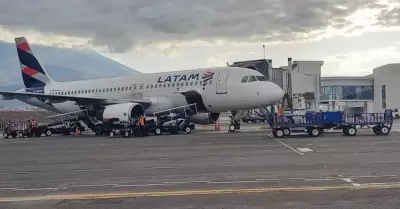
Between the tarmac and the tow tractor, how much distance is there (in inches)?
625

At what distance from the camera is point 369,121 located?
27.7 m

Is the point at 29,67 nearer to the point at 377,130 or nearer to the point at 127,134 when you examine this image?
the point at 127,134

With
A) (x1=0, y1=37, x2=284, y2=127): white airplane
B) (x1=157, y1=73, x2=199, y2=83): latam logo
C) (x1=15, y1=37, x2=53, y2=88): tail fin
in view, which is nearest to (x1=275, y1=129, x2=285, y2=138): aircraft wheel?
(x1=0, y1=37, x2=284, y2=127): white airplane

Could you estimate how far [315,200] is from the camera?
820 centimetres

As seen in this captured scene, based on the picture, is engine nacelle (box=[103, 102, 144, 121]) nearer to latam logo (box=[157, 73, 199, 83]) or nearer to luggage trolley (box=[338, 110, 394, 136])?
latam logo (box=[157, 73, 199, 83])

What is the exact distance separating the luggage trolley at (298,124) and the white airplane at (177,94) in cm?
396

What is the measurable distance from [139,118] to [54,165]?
56.8 ft

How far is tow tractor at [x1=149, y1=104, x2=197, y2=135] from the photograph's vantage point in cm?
3347

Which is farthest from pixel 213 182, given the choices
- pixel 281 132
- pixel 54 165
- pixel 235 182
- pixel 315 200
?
pixel 281 132

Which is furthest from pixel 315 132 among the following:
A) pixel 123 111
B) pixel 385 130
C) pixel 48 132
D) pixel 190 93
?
pixel 48 132

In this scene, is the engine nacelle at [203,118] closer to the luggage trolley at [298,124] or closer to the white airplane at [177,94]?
the white airplane at [177,94]

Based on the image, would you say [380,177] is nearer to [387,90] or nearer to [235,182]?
[235,182]

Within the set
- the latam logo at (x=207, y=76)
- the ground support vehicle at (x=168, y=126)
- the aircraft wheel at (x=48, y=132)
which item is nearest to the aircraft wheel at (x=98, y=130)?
the ground support vehicle at (x=168, y=126)

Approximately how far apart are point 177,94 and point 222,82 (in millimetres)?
3690
